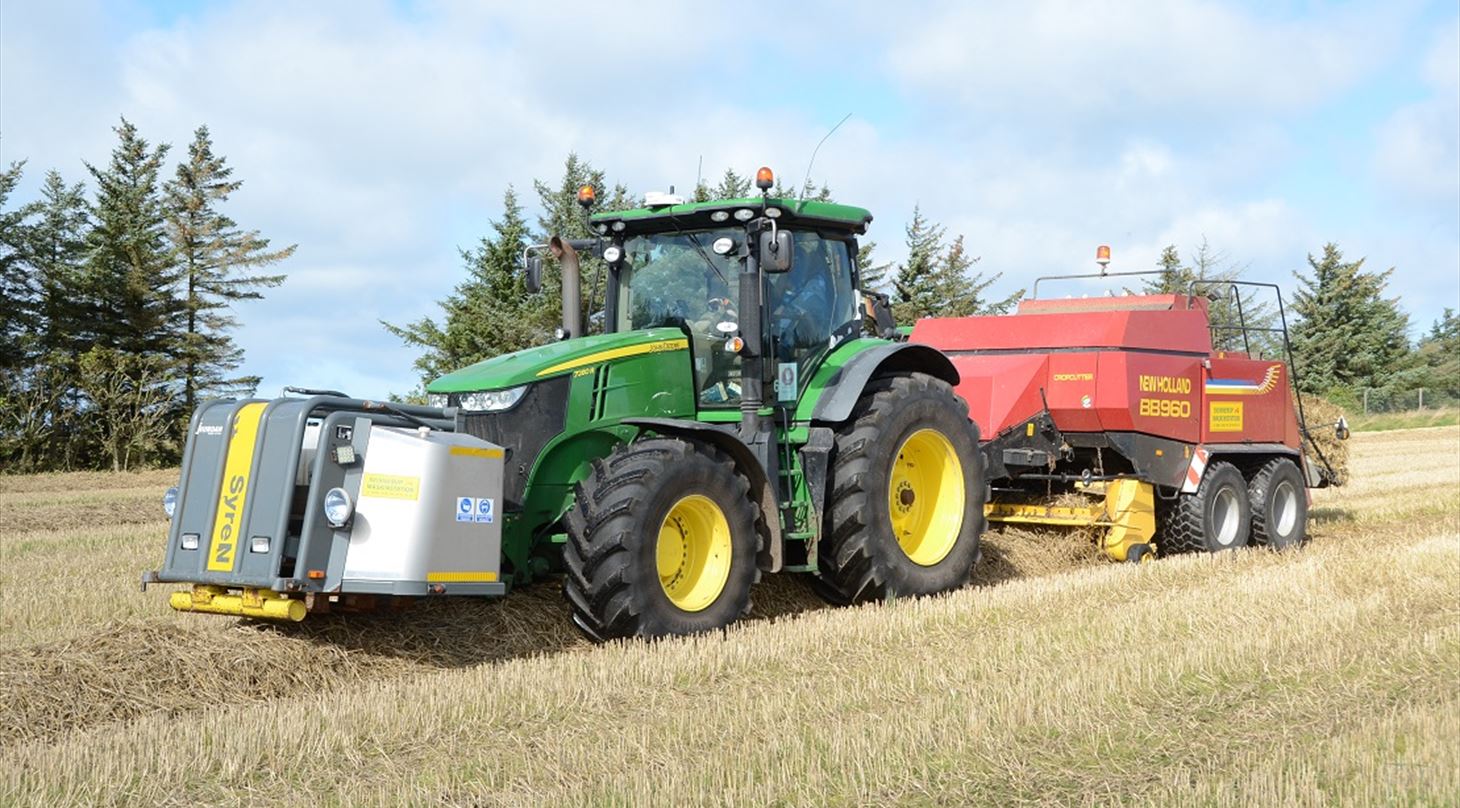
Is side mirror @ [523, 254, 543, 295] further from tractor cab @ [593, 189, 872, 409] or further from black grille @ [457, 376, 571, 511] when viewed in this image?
black grille @ [457, 376, 571, 511]

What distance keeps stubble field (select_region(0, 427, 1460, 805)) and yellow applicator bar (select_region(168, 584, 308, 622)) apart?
0.20 metres

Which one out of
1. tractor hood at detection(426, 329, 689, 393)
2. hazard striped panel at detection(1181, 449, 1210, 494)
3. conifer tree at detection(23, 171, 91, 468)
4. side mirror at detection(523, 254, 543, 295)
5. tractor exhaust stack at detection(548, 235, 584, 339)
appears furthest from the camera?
conifer tree at detection(23, 171, 91, 468)

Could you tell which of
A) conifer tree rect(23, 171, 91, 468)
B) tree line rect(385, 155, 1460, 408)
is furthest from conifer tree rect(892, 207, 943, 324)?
Result: conifer tree rect(23, 171, 91, 468)

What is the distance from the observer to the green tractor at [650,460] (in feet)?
20.1

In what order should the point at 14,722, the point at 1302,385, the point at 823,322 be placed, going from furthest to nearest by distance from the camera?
the point at 1302,385 → the point at 823,322 → the point at 14,722

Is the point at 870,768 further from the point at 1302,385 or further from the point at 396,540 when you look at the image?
the point at 1302,385

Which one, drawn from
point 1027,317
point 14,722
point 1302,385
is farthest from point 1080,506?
point 1302,385

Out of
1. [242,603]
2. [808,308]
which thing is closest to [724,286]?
[808,308]

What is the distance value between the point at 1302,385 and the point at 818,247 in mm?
36224

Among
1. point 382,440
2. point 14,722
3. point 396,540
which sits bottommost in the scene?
point 14,722

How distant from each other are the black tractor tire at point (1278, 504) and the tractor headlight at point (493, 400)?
7.21m

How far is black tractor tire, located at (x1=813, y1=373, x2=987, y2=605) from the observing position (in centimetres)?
791

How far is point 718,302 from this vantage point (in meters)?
7.87

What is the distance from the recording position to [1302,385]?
40.7 meters
